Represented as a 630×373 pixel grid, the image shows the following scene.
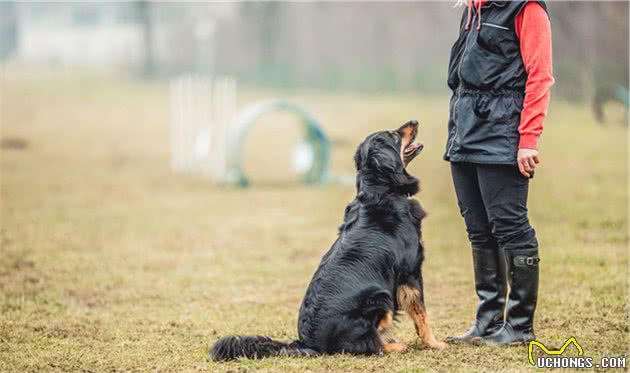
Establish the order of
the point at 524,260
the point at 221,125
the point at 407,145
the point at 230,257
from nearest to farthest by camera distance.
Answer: the point at 524,260
the point at 407,145
the point at 230,257
the point at 221,125

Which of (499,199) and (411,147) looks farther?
(411,147)

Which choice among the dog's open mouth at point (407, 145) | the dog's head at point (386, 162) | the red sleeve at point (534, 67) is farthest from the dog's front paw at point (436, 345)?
the red sleeve at point (534, 67)

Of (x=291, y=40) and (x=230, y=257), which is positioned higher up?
(x=291, y=40)

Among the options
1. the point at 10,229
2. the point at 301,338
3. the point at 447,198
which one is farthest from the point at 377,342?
the point at 447,198

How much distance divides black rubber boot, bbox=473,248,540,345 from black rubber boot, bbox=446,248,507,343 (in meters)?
0.10

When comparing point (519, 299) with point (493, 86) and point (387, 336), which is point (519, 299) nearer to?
point (387, 336)

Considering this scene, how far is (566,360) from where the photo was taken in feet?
13.6

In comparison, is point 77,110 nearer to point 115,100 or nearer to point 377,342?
point 115,100

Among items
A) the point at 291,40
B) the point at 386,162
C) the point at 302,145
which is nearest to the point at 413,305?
the point at 386,162

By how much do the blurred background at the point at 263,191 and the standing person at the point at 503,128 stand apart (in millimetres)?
441

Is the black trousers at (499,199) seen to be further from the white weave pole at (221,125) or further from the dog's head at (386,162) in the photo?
the white weave pole at (221,125)

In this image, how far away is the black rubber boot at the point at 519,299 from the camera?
173 inches

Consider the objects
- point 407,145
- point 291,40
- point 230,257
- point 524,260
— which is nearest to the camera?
point 524,260

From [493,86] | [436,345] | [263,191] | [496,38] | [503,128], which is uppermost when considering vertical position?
[496,38]
